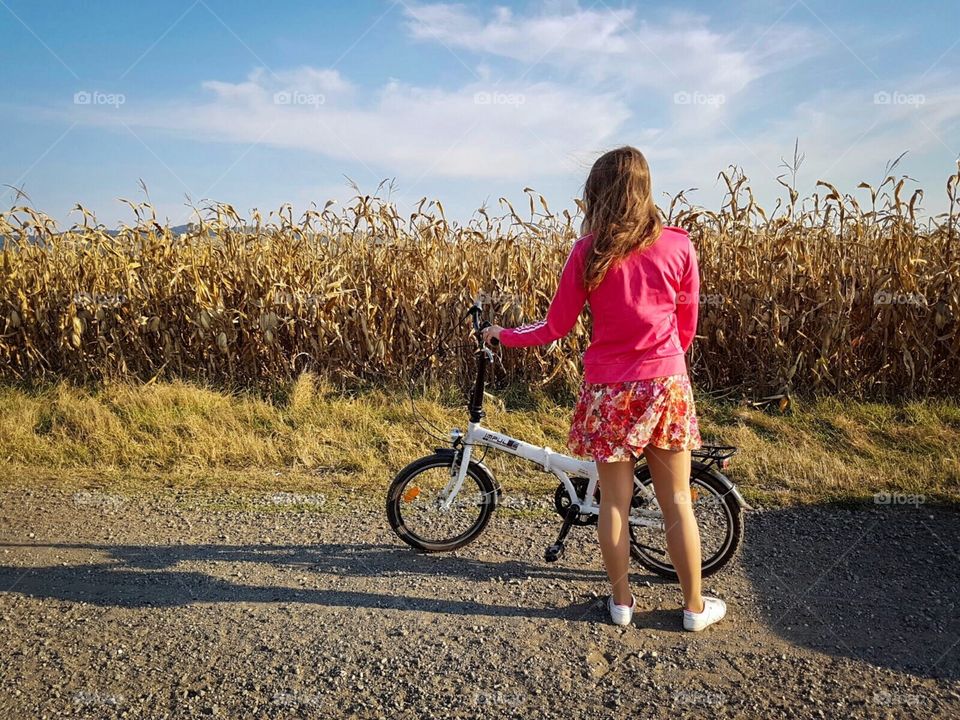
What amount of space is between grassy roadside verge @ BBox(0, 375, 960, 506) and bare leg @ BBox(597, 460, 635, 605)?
5.85 ft

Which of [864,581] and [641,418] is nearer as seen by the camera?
[641,418]

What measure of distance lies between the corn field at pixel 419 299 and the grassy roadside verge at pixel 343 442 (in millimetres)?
467

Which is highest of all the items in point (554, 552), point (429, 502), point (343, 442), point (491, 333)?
point (491, 333)

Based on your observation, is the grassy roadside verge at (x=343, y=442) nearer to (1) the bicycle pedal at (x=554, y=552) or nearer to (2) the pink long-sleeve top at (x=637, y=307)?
(1) the bicycle pedal at (x=554, y=552)

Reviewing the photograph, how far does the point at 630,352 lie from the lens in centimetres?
310

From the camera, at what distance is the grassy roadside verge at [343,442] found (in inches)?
207

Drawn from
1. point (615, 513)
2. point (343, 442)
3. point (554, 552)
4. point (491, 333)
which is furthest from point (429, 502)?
point (343, 442)

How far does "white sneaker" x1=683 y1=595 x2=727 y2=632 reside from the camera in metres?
3.30

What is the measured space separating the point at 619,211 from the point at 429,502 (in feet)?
6.77

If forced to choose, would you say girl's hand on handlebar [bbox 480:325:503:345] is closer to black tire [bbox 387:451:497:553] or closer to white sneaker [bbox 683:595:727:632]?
black tire [bbox 387:451:497:553]

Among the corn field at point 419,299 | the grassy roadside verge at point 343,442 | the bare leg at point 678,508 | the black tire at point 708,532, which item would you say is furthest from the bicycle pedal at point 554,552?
the corn field at point 419,299

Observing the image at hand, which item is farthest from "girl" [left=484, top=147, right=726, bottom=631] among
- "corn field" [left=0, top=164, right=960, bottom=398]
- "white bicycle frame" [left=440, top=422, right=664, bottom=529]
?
"corn field" [left=0, top=164, right=960, bottom=398]

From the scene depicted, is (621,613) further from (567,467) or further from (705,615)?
(567,467)

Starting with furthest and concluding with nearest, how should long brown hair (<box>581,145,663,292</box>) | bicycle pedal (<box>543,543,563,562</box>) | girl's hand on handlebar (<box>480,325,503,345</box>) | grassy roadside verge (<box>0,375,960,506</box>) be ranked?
grassy roadside verge (<box>0,375,960,506</box>), bicycle pedal (<box>543,543,563,562</box>), girl's hand on handlebar (<box>480,325,503,345</box>), long brown hair (<box>581,145,663,292</box>)
